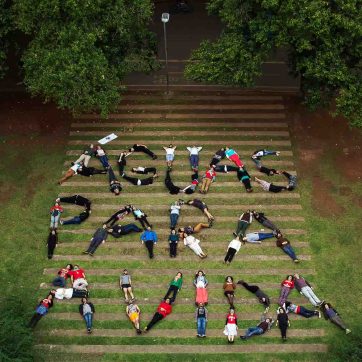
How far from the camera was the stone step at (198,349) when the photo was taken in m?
21.5

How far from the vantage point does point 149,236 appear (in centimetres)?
2458

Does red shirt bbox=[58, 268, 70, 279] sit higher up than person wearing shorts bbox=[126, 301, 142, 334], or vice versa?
red shirt bbox=[58, 268, 70, 279]

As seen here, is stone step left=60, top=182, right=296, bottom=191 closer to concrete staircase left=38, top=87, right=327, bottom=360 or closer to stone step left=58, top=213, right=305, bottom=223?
concrete staircase left=38, top=87, right=327, bottom=360

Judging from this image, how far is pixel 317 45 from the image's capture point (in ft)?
81.7

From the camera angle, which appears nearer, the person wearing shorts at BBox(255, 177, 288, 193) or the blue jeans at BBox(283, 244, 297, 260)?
the blue jeans at BBox(283, 244, 297, 260)

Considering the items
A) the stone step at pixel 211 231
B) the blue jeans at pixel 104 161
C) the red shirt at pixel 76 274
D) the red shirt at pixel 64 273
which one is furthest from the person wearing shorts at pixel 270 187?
the red shirt at pixel 64 273

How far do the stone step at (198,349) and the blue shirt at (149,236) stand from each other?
476 cm

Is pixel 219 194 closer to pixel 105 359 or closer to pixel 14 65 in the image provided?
pixel 105 359

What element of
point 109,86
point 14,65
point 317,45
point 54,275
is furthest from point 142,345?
point 14,65

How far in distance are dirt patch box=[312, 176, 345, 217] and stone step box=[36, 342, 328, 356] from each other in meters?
6.69

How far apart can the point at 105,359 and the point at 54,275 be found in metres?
4.44

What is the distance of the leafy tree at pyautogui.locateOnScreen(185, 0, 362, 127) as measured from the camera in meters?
23.5

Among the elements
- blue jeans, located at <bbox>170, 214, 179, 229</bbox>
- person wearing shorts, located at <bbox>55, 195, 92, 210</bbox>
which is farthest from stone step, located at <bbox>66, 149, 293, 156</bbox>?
blue jeans, located at <bbox>170, 214, 179, 229</bbox>

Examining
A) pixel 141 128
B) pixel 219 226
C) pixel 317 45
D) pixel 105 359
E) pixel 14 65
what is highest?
pixel 317 45
